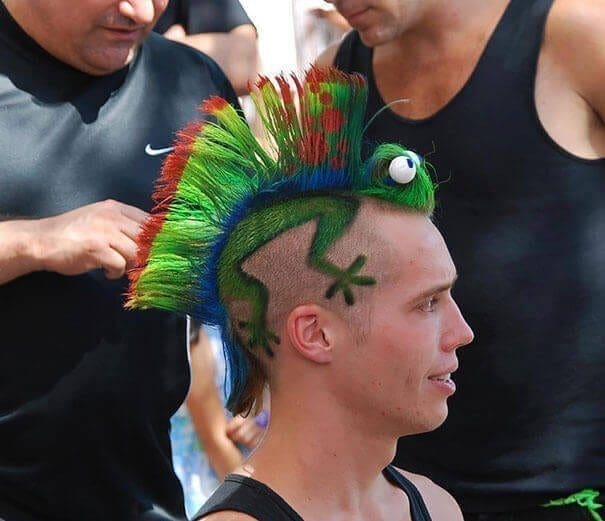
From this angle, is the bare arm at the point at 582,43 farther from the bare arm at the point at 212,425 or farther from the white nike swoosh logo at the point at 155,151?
the bare arm at the point at 212,425

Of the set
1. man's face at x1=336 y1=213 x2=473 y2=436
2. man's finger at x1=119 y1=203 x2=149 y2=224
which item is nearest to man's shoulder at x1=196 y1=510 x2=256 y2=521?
man's face at x1=336 y1=213 x2=473 y2=436

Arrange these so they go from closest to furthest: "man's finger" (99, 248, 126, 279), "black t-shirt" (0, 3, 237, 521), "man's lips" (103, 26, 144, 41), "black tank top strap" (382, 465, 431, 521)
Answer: "black tank top strap" (382, 465, 431, 521) → "man's finger" (99, 248, 126, 279) → "black t-shirt" (0, 3, 237, 521) → "man's lips" (103, 26, 144, 41)

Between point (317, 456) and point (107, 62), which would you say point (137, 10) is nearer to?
point (107, 62)

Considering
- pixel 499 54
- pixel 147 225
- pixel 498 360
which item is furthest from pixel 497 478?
pixel 147 225

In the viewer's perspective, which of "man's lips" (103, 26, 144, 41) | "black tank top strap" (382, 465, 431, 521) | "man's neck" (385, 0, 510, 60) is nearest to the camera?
"black tank top strap" (382, 465, 431, 521)

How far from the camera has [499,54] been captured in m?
2.77

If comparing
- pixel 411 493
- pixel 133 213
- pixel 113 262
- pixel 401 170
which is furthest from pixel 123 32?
pixel 411 493

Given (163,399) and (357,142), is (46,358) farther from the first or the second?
(357,142)

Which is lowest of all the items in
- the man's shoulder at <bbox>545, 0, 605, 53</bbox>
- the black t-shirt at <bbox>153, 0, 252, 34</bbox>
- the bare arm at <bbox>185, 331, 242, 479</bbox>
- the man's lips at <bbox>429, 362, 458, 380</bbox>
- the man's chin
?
the bare arm at <bbox>185, 331, 242, 479</bbox>

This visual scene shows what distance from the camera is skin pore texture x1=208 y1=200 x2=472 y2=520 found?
1986 mm

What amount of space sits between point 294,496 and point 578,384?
95 cm

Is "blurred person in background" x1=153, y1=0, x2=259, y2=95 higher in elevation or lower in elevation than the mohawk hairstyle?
lower

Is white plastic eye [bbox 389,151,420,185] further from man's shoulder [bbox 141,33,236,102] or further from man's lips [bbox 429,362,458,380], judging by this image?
man's shoulder [bbox 141,33,236,102]

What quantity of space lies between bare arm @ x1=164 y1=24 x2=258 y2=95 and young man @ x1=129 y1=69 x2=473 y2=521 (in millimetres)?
1228
